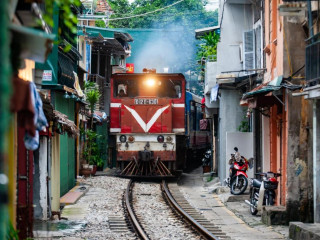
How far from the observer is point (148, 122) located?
23.9m

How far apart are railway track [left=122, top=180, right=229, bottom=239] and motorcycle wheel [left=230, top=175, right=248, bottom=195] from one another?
56.4 inches

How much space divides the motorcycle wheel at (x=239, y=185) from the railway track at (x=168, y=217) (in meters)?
1.43

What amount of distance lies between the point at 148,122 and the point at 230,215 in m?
8.09

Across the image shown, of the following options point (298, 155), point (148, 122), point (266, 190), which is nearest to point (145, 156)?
point (148, 122)

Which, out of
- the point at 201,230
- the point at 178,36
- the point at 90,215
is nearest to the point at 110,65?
the point at 178,36

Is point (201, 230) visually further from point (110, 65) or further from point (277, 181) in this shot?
point (110, 65)

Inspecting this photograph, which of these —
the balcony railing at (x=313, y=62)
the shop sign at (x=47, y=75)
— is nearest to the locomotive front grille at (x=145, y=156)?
the shop sign at (x=47, y=75)

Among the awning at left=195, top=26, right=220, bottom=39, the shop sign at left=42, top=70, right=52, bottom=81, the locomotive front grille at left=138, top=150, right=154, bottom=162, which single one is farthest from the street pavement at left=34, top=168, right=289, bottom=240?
the awning at left=195, top=26, right=220, bottom=39

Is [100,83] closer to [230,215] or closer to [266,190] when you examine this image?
[230,215]

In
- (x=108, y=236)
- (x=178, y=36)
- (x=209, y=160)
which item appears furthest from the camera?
(x=178, y=36)

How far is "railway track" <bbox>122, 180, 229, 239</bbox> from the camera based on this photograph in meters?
13.2

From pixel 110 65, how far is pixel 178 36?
705 inches

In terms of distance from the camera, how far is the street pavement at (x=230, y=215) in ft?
43.1

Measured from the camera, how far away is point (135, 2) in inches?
2238
